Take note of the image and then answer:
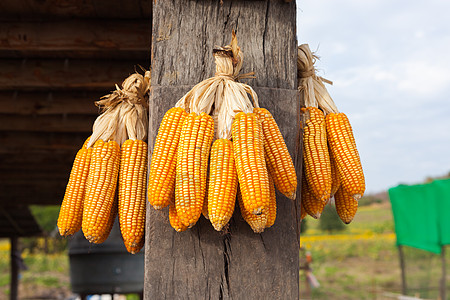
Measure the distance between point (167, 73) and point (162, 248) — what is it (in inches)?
27.7

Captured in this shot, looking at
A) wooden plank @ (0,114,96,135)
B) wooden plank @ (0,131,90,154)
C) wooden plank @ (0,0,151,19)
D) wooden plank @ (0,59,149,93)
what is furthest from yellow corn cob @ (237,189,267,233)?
wooden plank @ (0,131,90,154)

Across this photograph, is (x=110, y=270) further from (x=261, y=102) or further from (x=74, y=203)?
(x=261, y=102)

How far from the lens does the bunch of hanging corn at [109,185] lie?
177cm

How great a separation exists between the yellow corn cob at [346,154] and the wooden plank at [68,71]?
3245 mm

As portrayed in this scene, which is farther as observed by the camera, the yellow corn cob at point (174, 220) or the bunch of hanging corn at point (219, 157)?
the yellow corn cob at point (174, 220)

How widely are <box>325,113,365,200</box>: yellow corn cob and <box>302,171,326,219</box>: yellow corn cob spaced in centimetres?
14

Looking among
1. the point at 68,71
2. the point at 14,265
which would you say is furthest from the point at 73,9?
the point at 14,265

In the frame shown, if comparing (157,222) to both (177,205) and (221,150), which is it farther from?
(221,150)

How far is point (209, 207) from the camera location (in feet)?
4.75

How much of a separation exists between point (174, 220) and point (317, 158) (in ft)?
2.07

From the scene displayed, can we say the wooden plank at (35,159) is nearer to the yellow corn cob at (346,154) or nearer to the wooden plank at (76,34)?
the wooden plank at (76,34)

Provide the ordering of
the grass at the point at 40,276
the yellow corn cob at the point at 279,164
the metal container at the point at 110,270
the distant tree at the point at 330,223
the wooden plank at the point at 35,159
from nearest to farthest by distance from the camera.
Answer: the yellow corn cob at the point at 279,164 < the metal container at the point at 110,270 < the wooden plank at the point at 35,159 < the grass at the point at 40,276 < the distant tree at the point at 330,223

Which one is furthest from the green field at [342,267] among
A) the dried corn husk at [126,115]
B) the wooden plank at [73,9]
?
the dried corn husk at [126,115]

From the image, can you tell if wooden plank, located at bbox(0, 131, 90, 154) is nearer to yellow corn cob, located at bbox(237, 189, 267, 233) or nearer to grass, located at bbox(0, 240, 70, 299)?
yellow corn cob, located at bbox(237, 189, 267, 233)
